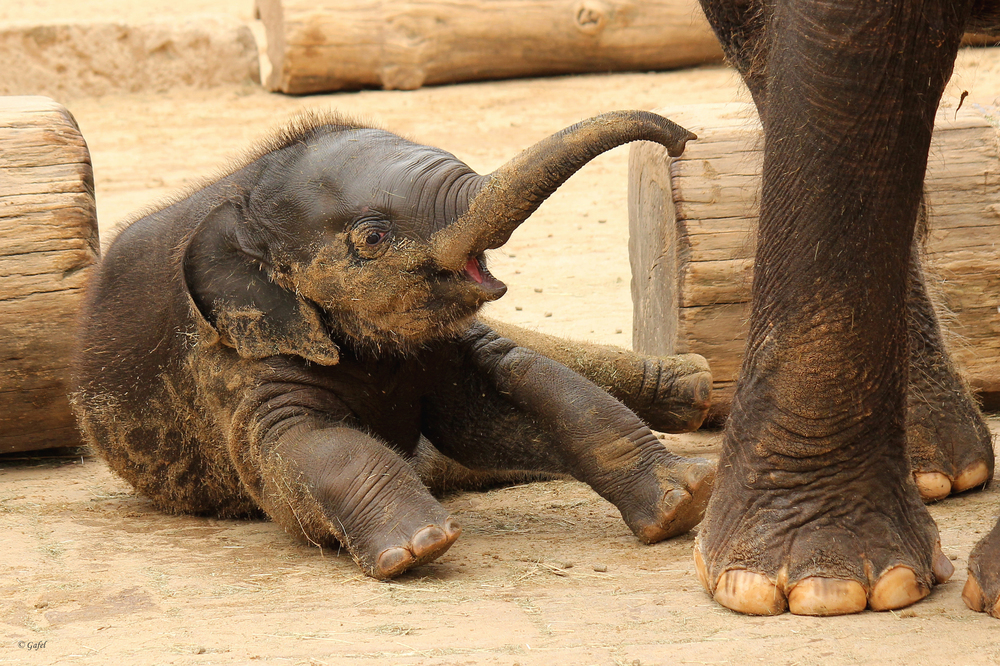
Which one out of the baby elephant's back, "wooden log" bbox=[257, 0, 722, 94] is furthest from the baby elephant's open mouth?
"wooden log" bbox=[257, 0, 722, 94]

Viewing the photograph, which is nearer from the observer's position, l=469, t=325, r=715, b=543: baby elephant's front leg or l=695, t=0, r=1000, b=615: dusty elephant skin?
l=695, t=0, r=1000, b=615: dusty elephant skin

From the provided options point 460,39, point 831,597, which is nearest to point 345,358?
point 831,597

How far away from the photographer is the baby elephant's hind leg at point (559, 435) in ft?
11.1

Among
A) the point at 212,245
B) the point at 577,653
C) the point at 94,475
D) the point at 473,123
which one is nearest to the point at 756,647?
the point at 577,653

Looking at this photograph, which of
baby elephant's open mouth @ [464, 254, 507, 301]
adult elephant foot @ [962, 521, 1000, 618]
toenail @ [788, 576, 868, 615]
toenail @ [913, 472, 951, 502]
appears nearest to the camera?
adult elephant foot @ [962, 521, 1000, 618]

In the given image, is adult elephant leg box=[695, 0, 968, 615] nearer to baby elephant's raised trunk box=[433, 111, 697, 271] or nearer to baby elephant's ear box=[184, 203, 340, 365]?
baby elephant's raised trunk box=[433, 111, 697, 271]

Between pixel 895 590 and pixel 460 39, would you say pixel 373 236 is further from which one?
pixel 460 39

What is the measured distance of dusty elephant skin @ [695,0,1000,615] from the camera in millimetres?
2609

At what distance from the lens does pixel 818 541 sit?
2.74m

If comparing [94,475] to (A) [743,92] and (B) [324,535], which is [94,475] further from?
(A) [743,92]

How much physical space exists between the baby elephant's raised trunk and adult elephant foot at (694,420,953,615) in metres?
0.78

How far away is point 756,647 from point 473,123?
8254 millimetres

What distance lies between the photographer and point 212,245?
141 inches

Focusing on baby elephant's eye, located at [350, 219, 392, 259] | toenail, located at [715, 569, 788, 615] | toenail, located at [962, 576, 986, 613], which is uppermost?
baby elephant's eye, located at [350, 219, 392, 259]
